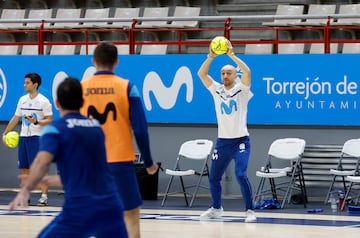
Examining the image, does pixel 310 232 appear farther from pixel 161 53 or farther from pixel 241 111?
pixel 161 53

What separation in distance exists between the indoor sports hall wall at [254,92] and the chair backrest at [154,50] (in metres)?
1.38

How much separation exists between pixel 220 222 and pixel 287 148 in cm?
285

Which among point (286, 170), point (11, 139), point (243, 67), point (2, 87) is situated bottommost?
point (286, 170)

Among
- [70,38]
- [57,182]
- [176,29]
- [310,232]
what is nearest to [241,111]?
[310,232]

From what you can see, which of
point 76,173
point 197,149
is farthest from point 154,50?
point 76,173

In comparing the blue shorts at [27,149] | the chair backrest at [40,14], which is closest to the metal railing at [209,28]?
the chair backrest at [40,14]

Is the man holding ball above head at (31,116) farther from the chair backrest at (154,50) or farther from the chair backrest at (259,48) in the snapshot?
the chair backrest at (259,48)

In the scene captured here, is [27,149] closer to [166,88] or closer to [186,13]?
[166,88]

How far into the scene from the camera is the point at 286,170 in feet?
51.2

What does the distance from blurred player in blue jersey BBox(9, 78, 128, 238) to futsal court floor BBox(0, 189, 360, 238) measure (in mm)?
4971

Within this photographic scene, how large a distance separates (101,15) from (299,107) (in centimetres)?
621

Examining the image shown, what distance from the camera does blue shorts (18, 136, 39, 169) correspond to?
15836 mm

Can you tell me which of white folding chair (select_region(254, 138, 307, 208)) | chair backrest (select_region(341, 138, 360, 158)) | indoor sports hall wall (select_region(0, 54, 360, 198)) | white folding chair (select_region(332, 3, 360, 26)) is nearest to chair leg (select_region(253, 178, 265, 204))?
white folding chair (select_region(254, 138, 307, 208))

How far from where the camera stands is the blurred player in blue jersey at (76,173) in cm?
670
